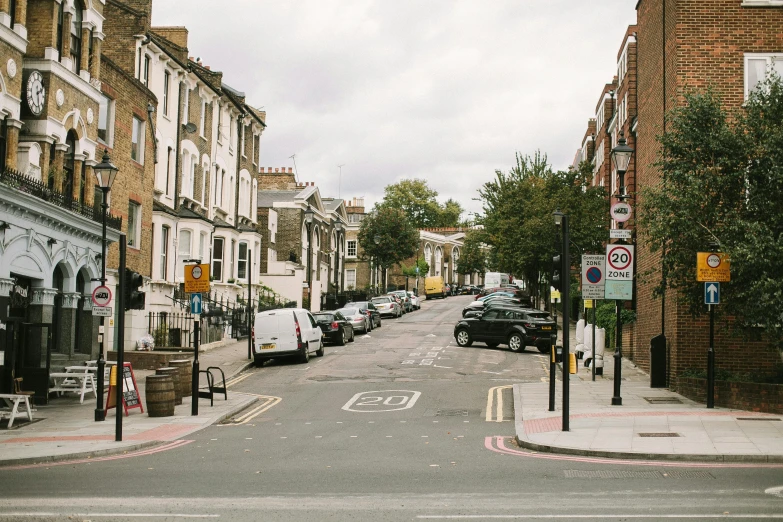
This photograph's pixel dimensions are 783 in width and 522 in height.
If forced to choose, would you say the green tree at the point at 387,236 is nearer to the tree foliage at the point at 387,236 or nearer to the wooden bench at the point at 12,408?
the tree foliage at the point at 387,236

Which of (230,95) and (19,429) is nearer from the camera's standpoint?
(19,429)

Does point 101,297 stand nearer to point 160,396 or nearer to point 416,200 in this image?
point 160,396

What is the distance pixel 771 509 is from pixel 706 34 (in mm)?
16142

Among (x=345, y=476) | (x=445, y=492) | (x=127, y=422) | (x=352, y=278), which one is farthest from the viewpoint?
(x=352, y=278)

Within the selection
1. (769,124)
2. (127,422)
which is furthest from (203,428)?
(769,124)

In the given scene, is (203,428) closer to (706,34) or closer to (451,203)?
(706,34)

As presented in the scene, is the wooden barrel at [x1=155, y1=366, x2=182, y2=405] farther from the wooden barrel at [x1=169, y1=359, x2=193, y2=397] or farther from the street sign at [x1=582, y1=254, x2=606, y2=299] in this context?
the street sign at [x1=582, y1=254, x2=606, y2=299]

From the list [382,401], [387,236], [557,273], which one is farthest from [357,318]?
[387,236]

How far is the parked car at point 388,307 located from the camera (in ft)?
186

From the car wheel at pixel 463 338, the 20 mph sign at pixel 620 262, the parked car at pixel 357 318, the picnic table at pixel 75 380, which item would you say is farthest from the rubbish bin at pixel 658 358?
the parked car at pixel 357 318

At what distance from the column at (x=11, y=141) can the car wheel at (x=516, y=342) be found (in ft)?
65.8

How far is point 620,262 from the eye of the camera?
19.1 metres

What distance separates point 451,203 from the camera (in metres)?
141

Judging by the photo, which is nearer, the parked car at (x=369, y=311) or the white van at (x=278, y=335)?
the white van at (x=278, y=335)
